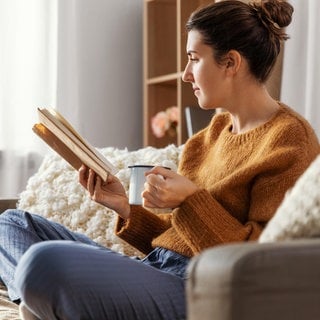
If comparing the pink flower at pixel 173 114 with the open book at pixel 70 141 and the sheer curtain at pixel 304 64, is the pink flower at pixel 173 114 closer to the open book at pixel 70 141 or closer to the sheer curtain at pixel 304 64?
the sheer curtain at pixel 304 64

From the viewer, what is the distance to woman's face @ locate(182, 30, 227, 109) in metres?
1.91

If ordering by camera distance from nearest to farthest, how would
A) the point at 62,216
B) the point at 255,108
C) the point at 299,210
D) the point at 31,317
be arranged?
the point at 299,210 < the point at 31,317 < the point at 255,108 < the point at 62,216

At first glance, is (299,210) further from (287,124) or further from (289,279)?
(287,124)

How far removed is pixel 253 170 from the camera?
175 centimetres

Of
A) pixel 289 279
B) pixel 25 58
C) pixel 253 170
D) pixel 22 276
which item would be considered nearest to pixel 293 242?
pixel 289 279

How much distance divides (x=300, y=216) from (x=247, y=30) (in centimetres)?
88

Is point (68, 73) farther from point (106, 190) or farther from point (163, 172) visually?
point (163, 172)

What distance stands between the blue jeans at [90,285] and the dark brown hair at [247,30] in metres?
0.54

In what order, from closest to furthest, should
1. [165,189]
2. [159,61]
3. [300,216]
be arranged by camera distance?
[300,216] → [165,189] → [159,61]

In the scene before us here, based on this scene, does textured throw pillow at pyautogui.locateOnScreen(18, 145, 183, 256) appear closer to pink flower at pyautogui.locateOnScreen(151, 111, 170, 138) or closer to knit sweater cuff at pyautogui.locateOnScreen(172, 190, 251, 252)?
knit sweater cuff at pyautogui.locateOnScreen(172, 190, 251, 252)

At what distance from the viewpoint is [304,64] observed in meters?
2.83

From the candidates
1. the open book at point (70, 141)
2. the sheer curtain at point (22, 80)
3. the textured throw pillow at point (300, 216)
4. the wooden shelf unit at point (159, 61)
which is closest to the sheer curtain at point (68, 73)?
the sheer curtain at point (22, 80)

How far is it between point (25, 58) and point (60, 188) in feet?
4.31

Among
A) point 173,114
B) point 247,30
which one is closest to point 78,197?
point 247,30
